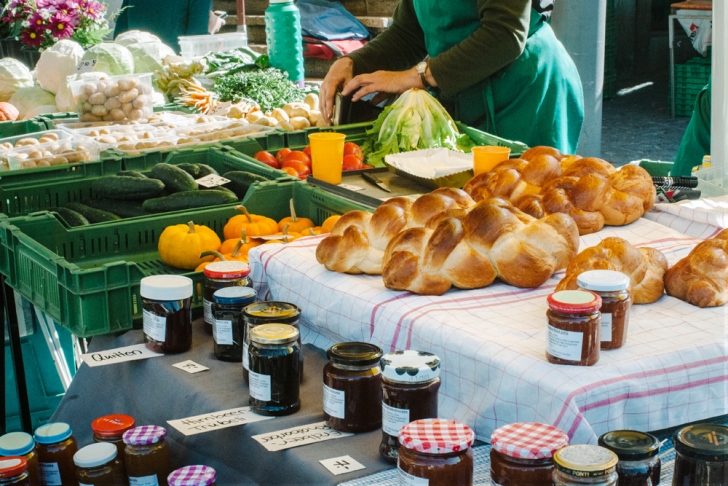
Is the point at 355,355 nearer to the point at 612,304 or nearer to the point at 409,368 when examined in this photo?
the point at 409,368

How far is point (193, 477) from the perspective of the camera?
74.1 inches

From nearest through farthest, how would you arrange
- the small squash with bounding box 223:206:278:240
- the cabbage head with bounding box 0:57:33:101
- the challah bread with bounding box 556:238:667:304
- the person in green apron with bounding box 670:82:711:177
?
the challah bread with bounding box 556:238:667:304 < the small squash with bounding box 223:206:278:240 < the person in green apron with bounding box 670:82:711:177 < the cabbage head with bounding box 0:57:33:101

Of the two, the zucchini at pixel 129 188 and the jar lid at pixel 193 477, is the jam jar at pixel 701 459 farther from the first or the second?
the zucchini at pixel 129 188

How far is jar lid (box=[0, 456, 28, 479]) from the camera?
6.40 feet

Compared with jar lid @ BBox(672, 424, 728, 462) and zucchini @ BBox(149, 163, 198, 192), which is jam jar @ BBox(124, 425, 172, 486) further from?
zucchini @ BBox(149, 163, 198, 192)

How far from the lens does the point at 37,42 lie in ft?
22.1

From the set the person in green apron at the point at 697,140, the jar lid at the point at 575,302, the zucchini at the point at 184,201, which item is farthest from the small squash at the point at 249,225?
the person in green apron at the point at 697,140

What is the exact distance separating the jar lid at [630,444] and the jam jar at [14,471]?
1253 millimetres

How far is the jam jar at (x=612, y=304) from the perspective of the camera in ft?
6.08

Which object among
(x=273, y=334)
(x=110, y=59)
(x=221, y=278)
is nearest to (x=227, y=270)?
(x=221, y=278)

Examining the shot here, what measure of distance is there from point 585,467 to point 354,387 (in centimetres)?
64

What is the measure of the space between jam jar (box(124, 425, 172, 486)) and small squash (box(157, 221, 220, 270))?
103 cm

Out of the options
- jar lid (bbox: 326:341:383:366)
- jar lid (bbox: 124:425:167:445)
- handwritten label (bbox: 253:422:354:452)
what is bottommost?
jar lid (bbox: 124:425:167:445)

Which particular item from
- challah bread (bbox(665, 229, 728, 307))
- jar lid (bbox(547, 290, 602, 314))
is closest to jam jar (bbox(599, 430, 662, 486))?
jar lid (bbox(547, 290, 602, 314))
